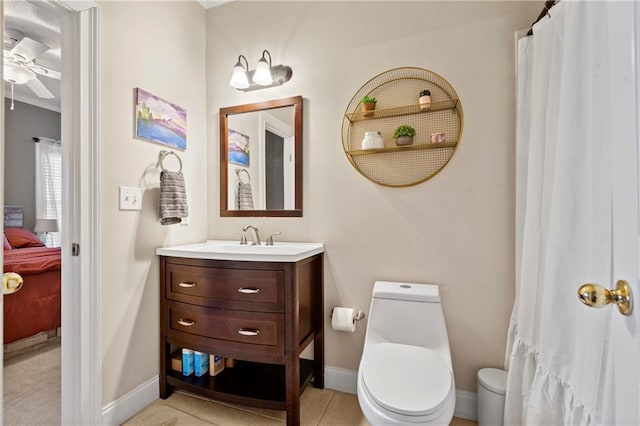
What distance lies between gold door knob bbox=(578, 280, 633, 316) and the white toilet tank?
0.94 m

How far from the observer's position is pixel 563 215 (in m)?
1.05

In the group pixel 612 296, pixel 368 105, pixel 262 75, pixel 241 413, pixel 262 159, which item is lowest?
pixel 241 413

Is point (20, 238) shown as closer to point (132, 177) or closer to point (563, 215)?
point (132, 177)

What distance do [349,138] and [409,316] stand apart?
110 cm

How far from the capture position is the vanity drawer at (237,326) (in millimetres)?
1525

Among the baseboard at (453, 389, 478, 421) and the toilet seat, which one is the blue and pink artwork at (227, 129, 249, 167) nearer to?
the toilet seat

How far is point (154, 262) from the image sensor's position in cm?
182

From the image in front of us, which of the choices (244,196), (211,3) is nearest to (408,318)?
(244,196)

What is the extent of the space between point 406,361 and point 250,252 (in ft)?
3.07

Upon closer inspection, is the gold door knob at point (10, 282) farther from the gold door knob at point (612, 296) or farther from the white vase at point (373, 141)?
the white vase at point (373, 141)

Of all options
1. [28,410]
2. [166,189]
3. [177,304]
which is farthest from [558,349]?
[28,410]

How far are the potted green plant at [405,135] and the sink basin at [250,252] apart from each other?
31.3 inches

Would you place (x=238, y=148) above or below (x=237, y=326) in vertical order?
above

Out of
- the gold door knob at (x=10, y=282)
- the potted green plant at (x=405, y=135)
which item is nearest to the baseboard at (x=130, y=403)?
the gold door knob at (x=10, y=282)
